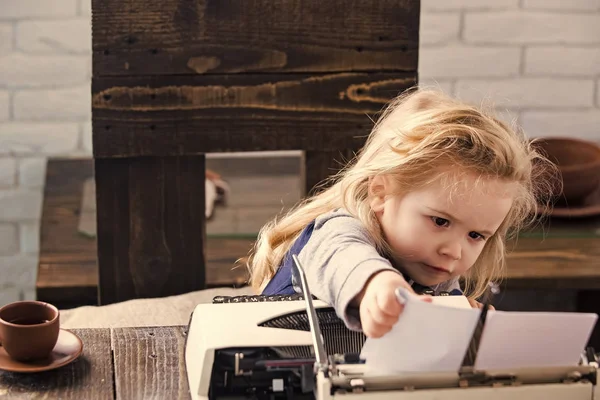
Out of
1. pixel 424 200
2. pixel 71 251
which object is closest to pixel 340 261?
pixel 424 200

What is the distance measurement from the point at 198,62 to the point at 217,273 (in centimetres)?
61

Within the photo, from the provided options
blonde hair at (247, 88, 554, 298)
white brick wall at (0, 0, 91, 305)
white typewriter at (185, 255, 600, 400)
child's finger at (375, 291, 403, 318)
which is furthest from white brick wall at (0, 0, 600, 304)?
child's finger at (375, 291, 403, 318)

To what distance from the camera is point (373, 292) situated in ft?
3.34

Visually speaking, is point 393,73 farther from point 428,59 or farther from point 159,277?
point 428,59

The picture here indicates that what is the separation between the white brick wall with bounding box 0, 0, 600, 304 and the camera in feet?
9.41

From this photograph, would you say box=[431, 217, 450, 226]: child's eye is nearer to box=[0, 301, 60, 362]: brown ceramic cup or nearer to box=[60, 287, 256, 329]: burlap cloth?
box=[0, 301, 60, 362]: brown ceramic cup

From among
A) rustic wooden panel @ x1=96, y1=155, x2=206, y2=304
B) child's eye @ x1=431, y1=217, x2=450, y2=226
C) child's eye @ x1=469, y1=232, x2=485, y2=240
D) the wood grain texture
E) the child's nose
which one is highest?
child's eye @ x1=431, y1=217, x2=450, y2=226

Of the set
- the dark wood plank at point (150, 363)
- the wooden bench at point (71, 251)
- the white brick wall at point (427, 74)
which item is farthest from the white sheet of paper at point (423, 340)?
the white brick wall at point (427, 74)

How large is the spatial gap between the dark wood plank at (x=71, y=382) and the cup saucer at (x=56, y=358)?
0.5 inches

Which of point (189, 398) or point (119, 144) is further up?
point (119, 144)

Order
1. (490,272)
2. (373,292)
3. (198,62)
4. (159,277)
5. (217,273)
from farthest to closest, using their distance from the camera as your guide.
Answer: (217,273)
(159,277)
(198,62)
(490,272)
(373,292)

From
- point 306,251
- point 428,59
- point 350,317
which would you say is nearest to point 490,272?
point 306,251

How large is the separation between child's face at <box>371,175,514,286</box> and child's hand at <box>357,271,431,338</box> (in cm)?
23

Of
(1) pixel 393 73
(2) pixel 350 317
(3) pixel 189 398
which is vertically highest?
(1) pixel 393 73
